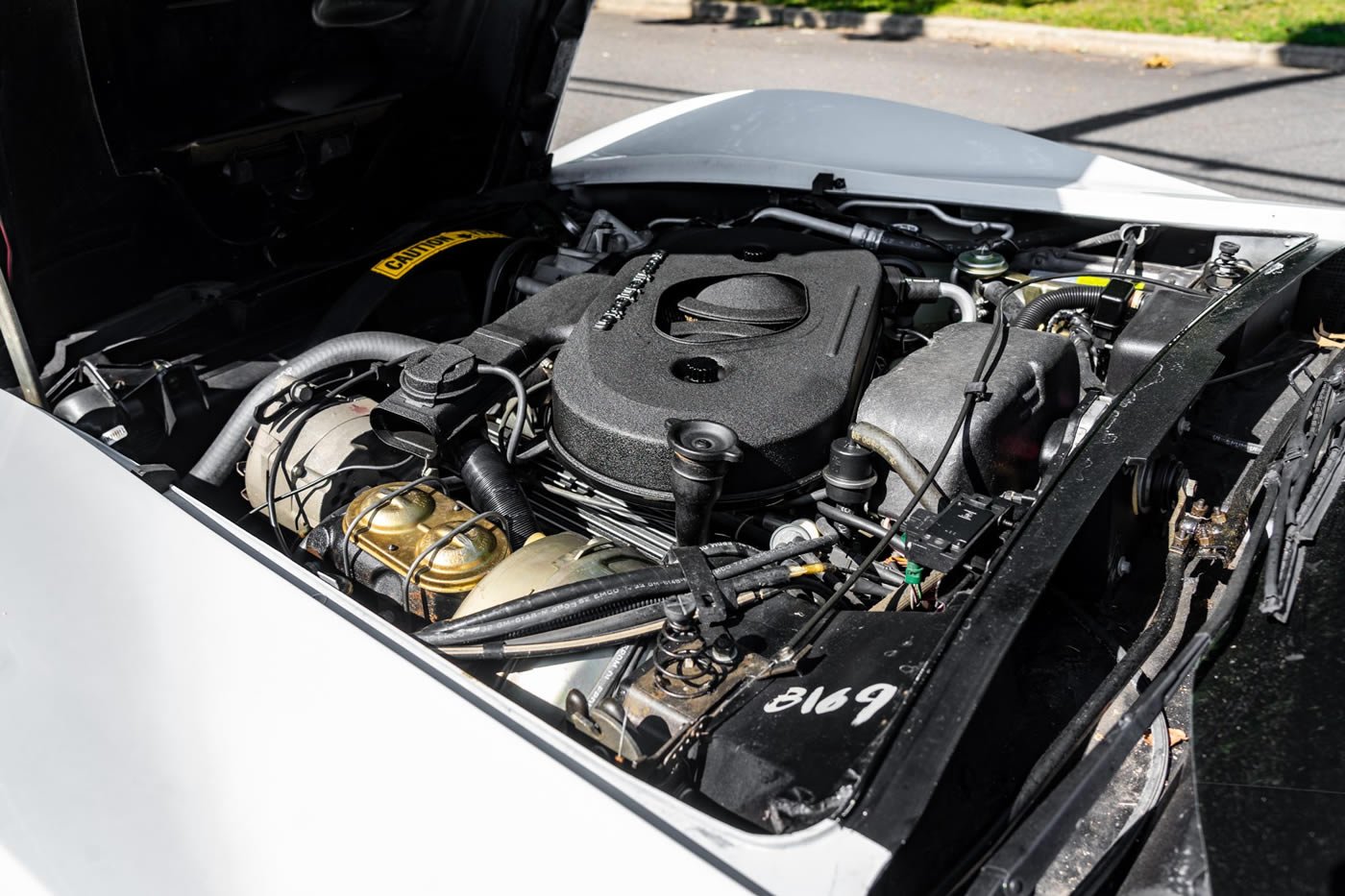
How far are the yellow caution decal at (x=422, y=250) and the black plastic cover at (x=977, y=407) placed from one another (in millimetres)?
982

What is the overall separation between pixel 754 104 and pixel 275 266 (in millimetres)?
1555

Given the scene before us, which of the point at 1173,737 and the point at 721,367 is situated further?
the point at 721,367

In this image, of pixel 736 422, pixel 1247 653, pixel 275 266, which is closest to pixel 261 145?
pixel 275 266

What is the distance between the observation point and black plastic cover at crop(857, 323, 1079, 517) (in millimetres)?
1619

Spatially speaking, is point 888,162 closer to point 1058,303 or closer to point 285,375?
point 1058,303

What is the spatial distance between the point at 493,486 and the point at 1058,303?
114 centimetres

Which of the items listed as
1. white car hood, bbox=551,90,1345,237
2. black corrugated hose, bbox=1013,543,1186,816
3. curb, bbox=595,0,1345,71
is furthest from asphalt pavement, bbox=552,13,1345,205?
black corrugated hose, bbox=1013,543,1186,816

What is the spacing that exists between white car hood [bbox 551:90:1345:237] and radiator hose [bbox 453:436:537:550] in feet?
4.19

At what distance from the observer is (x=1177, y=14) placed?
27.5 ft

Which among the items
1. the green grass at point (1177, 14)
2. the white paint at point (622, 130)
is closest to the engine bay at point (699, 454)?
the white paint at point (622, 130)

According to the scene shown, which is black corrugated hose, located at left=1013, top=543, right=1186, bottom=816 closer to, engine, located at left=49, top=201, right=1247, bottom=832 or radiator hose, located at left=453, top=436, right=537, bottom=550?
engine, located at left=49, top=201, right=1247, bottom=832

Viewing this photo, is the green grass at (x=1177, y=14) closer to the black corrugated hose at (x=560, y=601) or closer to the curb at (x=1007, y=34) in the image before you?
the curb at (x=1007, y=34)

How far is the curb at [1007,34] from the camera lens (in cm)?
756

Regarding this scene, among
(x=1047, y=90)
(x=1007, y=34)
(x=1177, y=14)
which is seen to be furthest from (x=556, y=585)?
(x=1177, y=14)
